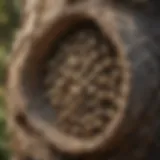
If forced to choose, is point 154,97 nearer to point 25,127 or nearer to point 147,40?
point 147,40

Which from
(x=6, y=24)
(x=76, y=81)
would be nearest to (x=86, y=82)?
(x=76, y=81)

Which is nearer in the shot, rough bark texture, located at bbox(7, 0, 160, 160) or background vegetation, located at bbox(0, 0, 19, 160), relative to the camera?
rough bark texture, located at bbox(7, 0, 160, 160)

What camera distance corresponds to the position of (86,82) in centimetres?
87

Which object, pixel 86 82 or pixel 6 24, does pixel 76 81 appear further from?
pixel 6 24

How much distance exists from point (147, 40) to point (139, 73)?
0.05 metres

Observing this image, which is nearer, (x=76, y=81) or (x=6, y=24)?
(x=76, y=81)

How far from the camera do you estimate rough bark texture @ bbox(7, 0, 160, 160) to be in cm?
81

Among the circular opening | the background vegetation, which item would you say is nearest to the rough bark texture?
the circular opening

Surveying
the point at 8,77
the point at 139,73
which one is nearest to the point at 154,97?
the point at 139,73

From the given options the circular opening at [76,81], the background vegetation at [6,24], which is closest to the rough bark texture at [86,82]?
the circular opening at [76,81]

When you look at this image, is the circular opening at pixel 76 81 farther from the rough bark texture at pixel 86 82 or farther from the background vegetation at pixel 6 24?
the background vegetation at pixel 6 24

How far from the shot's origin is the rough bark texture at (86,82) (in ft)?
2.67

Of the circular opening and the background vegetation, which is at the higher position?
the background vegetation

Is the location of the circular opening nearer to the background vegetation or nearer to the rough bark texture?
the rough bark texture
